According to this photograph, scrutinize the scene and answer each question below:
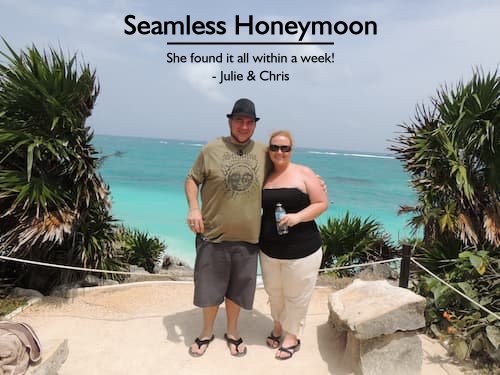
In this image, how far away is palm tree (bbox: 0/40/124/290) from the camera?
4.10m

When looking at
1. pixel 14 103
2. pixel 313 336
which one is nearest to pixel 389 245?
pixel 313 336

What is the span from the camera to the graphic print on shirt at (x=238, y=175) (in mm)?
3084

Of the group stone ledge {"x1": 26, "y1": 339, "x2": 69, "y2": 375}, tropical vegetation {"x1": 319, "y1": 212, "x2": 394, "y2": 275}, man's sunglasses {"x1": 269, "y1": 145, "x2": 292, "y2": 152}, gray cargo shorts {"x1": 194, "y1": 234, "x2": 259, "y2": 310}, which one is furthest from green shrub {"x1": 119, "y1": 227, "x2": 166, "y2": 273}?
man's sunglasses {"x1": 269, "y1": 145, "x2": 292, "y2": 152}

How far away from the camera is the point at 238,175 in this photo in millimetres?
3090

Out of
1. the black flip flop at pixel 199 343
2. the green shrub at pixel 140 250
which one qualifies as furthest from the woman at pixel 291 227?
the green shrub at pixel 140 250

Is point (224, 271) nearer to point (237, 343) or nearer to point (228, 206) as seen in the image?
point (228, 206)

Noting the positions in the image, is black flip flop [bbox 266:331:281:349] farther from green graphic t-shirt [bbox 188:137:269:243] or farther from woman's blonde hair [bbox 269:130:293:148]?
woman's blonde hair [bbox 269:130:293:148]

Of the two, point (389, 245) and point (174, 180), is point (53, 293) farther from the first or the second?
point (174, 180)

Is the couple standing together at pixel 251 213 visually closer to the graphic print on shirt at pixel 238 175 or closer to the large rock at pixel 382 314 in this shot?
the graphic print on shirt at pixel 238 175

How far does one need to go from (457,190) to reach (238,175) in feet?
9.27

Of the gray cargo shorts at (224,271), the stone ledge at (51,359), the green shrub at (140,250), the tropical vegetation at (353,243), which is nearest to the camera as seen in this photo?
the stone ledge at (51,359)

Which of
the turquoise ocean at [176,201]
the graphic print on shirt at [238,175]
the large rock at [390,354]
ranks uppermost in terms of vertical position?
the graphic print on shirt at [238,175]

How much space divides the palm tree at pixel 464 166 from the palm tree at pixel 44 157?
12.6 ft

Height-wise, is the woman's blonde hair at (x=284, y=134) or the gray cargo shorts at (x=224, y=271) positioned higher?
the woman's blonde hair at (x=284, y=134)
